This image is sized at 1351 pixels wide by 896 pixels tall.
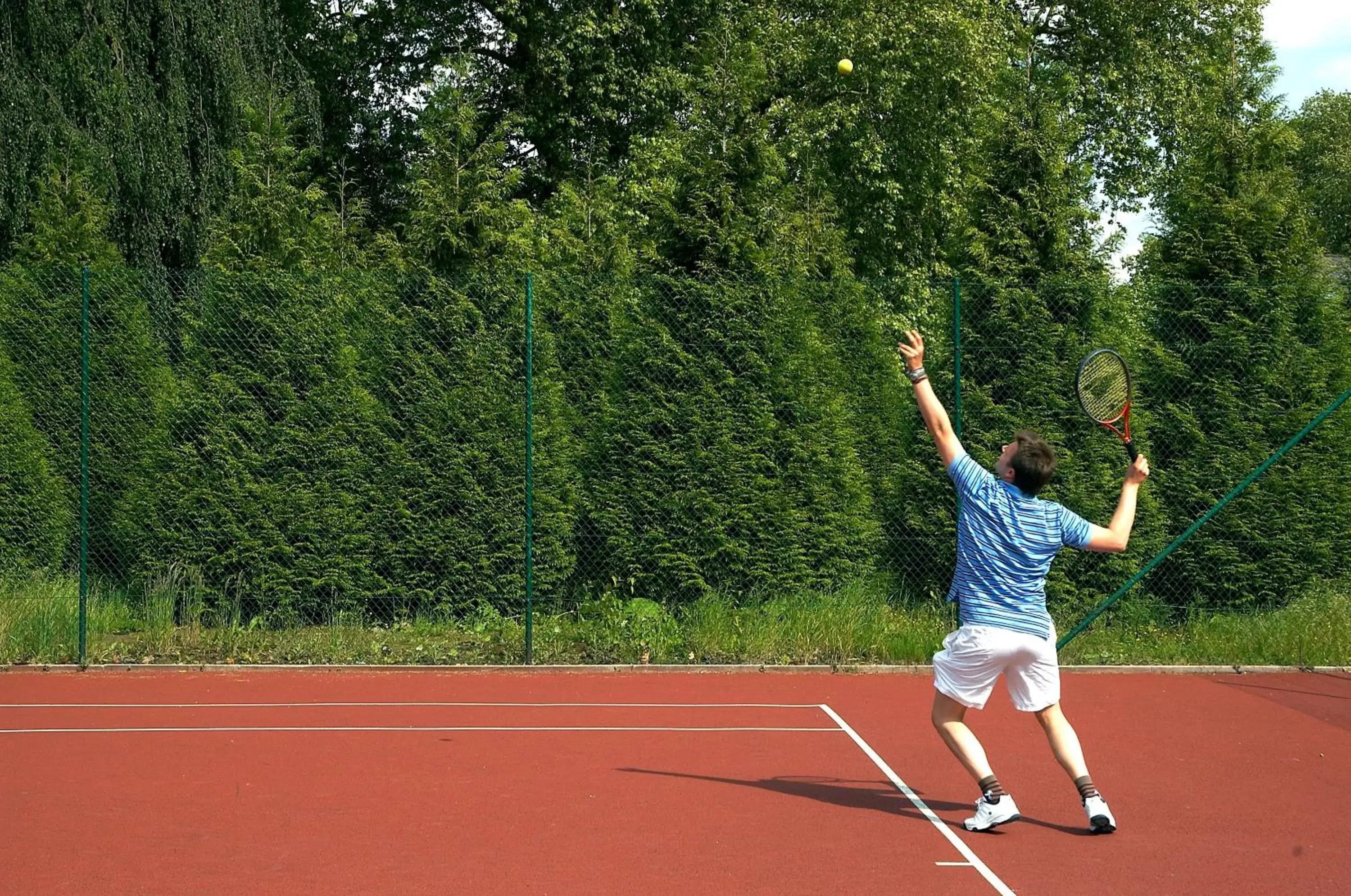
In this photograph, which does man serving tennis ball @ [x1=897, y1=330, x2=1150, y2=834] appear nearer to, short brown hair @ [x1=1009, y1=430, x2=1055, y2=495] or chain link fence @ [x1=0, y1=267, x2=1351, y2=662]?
short brown hair @ [x1=1009, y1=430, x2=1055, y2=495]

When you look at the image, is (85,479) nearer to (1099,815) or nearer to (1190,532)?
(1099,815)

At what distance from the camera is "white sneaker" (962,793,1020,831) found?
5883 millimetres

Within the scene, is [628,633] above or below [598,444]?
below

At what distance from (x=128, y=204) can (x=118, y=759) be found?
10.3m

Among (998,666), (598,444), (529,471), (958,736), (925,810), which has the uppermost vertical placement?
(598,444)

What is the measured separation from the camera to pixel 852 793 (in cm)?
673

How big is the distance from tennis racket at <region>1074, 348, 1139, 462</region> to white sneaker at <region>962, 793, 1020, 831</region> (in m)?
2.13

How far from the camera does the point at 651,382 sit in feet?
36.7

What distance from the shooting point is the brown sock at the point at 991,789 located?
5895mm

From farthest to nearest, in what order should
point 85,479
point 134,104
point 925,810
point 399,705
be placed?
point 134,104, point 85,479, point 399,705, point 925,810

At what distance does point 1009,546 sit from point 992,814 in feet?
3.72

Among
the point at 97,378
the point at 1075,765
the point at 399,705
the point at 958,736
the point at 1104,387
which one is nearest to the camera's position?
the point at 1075,765

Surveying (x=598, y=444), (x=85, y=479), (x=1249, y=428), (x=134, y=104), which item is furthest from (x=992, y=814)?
(x=134, y=104)

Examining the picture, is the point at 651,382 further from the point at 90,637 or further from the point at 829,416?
the point at 90,637
